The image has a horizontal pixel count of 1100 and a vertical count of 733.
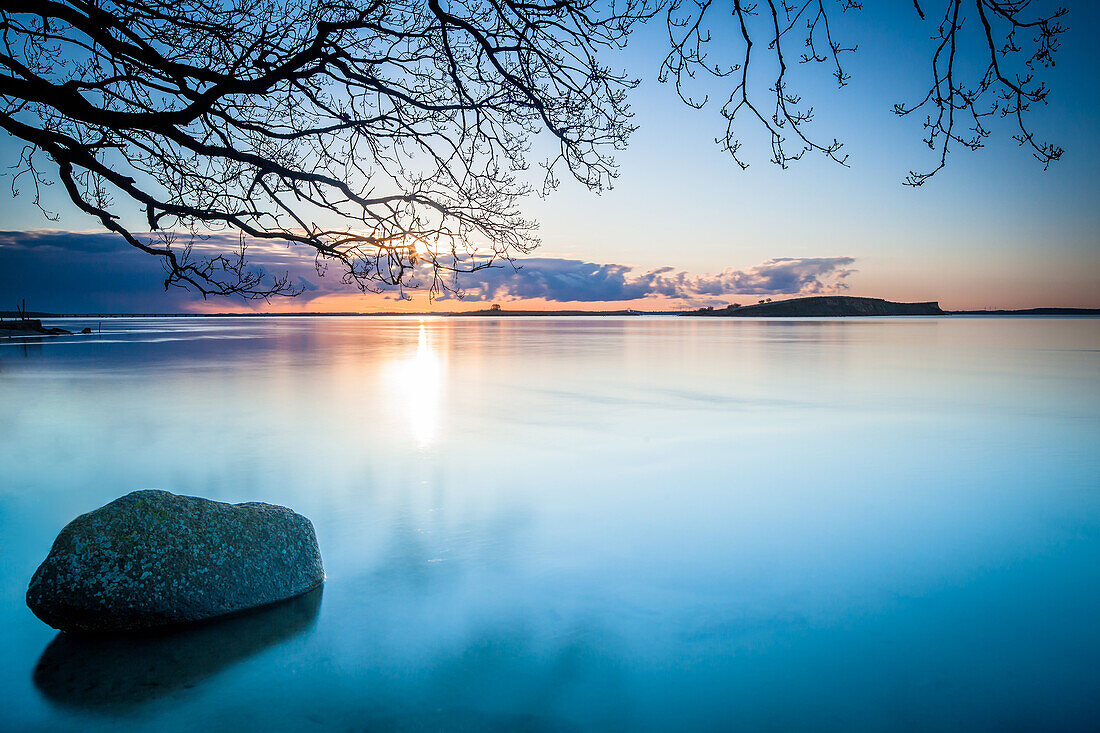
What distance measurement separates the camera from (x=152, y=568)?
4.43m

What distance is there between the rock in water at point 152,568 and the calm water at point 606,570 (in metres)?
0.18

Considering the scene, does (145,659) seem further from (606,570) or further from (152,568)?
(606,570)

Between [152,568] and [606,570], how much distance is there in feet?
11.5

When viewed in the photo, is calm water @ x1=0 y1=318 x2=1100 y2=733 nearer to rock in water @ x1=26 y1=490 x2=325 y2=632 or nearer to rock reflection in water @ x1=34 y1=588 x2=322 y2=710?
rock reflection in water @ x1=34 y1=588 x2=322 y2=710

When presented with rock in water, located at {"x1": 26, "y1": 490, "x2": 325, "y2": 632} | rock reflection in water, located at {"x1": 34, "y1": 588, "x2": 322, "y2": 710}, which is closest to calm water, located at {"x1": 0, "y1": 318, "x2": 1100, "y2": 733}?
rock reflection in water, located at {"x1": 34, "y1": 588, "x2": 322, "y2": 710}

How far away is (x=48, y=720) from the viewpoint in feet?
12.0

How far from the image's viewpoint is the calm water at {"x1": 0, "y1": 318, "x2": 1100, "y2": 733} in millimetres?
3904

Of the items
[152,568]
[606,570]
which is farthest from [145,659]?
[606,570]

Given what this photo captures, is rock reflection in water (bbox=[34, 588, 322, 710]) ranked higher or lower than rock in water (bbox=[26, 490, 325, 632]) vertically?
lower

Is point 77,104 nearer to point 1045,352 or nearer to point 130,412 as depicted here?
point 130,412

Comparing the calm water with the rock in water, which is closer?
the calm water

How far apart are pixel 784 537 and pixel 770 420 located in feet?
23.3

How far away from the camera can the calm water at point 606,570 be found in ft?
12.8

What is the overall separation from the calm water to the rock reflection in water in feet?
0.05
